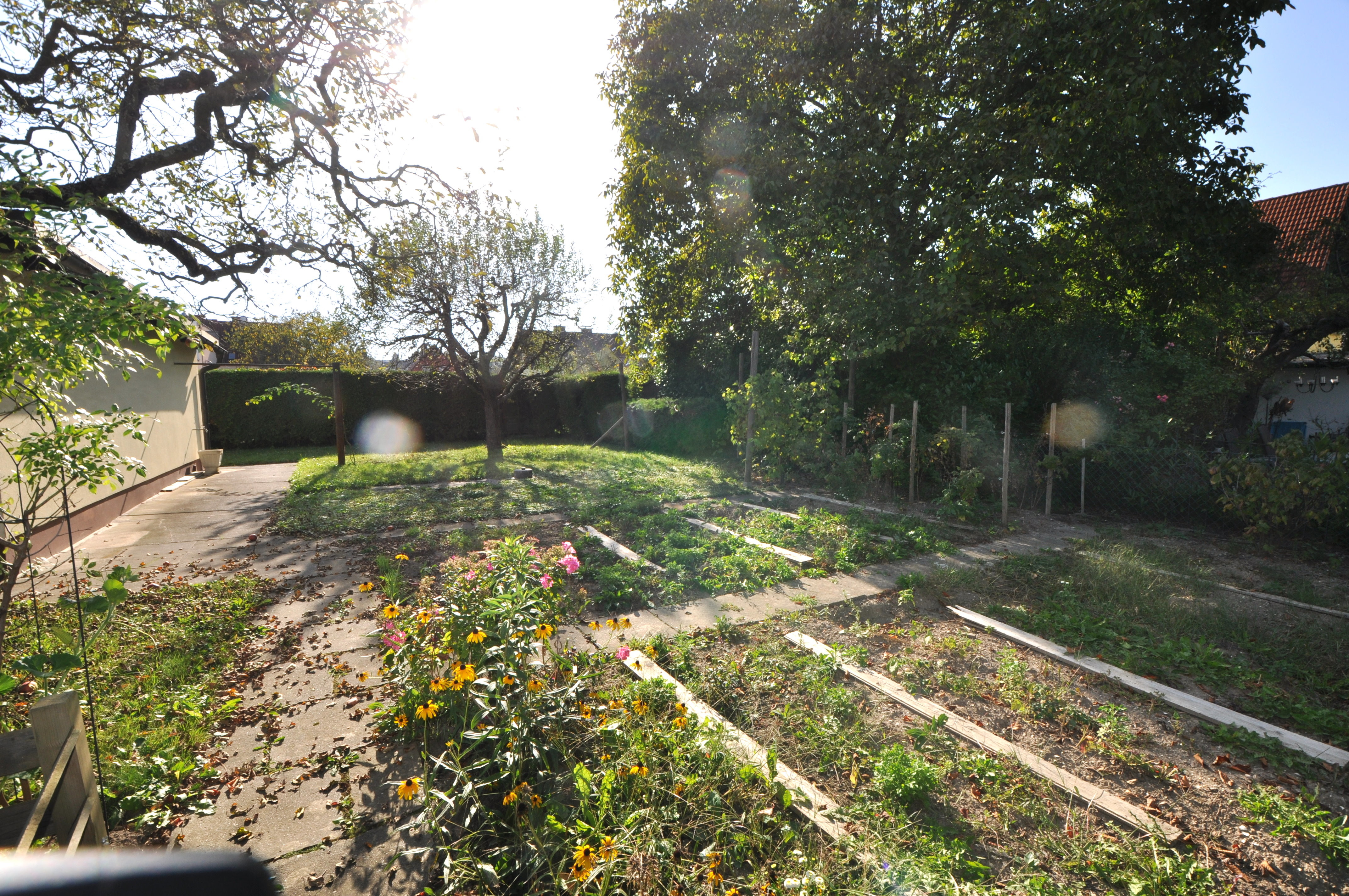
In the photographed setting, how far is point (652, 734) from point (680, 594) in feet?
6.93

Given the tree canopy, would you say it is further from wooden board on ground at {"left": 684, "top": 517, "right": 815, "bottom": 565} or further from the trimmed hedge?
the trimmed hedge

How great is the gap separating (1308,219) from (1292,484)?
1433 centimetres

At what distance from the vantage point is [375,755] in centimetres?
261

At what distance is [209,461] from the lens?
12.1 m

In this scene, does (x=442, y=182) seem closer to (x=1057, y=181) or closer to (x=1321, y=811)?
(x=1057, y=181)

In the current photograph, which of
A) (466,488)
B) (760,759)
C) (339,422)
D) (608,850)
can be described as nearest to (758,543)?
(760,759)

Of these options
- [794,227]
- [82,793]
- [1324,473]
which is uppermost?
[794,227]

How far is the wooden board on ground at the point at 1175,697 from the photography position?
2686 mm

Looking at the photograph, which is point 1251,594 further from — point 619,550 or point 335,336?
point 335,336

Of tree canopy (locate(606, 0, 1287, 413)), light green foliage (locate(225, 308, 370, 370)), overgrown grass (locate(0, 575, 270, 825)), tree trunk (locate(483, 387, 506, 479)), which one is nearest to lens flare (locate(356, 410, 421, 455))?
light green foliage (locate(225, 308, 370, 370))

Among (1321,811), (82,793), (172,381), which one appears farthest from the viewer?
(172,381)

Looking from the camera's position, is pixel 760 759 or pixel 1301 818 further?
pixel 760 759

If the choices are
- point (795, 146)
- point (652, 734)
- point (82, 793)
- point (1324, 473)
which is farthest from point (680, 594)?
point (795, 146)

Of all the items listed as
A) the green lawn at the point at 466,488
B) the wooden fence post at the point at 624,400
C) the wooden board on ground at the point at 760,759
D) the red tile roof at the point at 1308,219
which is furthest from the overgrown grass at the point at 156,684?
the red tile roof at the point at 1308,219
